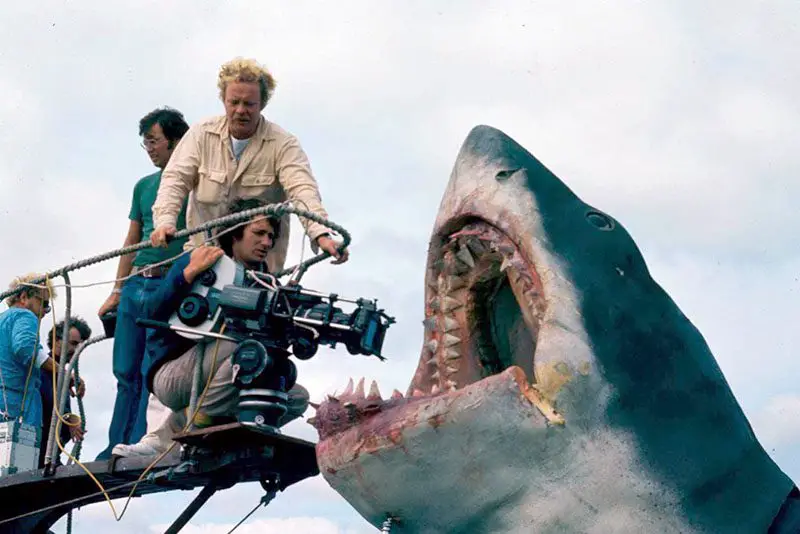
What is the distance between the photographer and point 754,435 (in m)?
3.82

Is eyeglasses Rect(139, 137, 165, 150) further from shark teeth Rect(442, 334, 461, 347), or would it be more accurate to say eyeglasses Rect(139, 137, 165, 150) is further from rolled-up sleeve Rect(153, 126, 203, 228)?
shark teeth Rect(442, 334, 461, 347)

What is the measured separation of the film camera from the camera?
5.21m

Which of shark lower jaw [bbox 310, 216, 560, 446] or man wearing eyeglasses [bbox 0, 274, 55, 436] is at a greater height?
man wearing eyeglasses [bbox 0, 274, 55, 436]

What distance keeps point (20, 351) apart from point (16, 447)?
0.53 m

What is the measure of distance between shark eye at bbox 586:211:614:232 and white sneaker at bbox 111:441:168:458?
2.93m

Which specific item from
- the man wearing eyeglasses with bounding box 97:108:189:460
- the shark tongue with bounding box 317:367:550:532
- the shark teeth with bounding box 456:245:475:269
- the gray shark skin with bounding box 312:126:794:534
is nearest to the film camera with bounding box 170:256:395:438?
the man wearing eyeglasses with bounding box 97:108:189:460

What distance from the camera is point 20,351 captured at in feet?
22.1

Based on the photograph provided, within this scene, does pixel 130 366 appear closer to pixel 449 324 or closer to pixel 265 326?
pixel 265 326

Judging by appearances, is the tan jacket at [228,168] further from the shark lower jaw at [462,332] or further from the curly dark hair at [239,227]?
the shark lower jaw at [462,332]

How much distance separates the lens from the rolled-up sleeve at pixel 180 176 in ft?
19.2

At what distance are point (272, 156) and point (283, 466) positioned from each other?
4.95 feet

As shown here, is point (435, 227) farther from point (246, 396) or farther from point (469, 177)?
point (246, 396)

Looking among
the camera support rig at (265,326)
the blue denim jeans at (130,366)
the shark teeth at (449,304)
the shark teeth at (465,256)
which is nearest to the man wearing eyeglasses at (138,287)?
the blue denim jeans at (130,366)

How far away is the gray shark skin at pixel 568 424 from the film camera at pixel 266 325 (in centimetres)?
137
